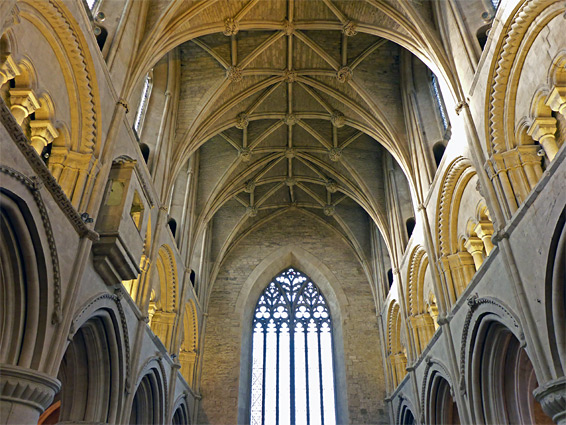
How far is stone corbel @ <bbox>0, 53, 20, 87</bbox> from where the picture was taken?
7.11 metres

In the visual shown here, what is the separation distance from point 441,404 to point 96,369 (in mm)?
8305

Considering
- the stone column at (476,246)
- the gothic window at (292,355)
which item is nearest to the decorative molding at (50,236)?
the stone column at (476,246)

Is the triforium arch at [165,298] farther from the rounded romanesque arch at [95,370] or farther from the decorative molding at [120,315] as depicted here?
the rounded romanesque arch at [95,370]

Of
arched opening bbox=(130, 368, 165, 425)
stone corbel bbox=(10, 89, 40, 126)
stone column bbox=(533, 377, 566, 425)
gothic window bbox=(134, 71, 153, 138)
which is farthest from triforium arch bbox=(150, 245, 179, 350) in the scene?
stone column bbox=(533, 377, 566, 425)

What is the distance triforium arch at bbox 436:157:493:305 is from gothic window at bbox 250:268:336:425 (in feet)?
28.8

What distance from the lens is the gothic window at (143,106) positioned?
13505mm

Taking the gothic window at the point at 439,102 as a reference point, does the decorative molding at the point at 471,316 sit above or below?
below

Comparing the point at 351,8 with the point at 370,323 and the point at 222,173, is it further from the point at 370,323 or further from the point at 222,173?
the point at 370,323

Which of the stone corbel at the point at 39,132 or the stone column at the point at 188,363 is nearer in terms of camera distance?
the stone corbel at the point at 39,132

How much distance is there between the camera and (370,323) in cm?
1983

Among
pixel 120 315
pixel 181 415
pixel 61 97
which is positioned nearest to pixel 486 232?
pixel 120 315

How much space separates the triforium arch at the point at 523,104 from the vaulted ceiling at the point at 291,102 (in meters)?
2.79

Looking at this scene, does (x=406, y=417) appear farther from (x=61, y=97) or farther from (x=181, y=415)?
(x=61, y=97)

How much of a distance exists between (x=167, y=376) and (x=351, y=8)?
11078 millimetres
